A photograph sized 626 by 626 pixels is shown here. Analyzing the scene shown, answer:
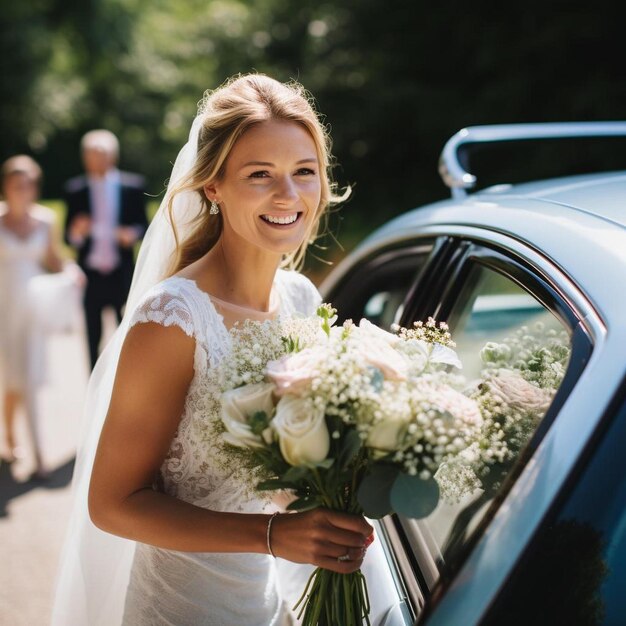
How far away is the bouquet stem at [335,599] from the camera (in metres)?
1.69

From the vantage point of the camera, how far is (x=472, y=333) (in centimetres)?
262

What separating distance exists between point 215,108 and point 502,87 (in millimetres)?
12315

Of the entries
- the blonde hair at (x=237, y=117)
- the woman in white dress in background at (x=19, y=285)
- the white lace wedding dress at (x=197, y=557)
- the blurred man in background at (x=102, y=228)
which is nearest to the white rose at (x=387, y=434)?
the white lace wedding dress at (x=197, y=557)

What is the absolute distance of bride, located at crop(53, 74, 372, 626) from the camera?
1.77 metres

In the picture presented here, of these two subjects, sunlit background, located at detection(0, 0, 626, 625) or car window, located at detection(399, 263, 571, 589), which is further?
sunlit background, located at detection(0, 0, 626, 625)

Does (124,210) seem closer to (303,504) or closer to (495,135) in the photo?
(495,135)

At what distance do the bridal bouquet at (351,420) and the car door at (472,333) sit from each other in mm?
128

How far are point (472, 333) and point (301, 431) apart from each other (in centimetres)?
132

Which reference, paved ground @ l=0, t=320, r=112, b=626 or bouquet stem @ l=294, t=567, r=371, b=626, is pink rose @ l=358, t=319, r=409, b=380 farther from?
paved ground @ l=0, t=320, r=112, b=626

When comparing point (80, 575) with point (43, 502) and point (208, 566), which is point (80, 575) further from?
point (43, 502)

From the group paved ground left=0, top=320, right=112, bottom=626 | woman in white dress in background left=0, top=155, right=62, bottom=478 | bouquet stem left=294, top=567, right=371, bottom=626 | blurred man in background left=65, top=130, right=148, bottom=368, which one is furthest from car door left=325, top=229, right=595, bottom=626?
blurred man in background left=65, top=130, right=148, bottom=368

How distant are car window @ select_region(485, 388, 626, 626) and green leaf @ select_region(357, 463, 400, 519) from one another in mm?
323

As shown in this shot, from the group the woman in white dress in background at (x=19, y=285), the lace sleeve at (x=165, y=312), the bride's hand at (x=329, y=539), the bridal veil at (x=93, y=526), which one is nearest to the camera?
the bride's hand at (x=329, y=539)

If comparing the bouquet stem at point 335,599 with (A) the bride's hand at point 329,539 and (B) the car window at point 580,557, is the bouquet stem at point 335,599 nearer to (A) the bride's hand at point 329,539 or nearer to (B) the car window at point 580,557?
(A) the bride's hand at point 329,539
